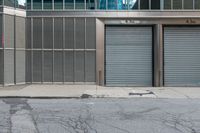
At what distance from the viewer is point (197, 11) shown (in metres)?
22.6

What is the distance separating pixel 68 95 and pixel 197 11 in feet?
32.8

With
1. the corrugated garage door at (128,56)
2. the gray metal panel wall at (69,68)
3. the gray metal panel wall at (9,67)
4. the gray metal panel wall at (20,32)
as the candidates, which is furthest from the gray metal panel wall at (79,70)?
the gray metal panel wall at (9,67)

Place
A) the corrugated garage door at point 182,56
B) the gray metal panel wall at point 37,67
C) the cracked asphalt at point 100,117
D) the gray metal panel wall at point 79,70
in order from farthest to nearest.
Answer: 1. the corrugated garage door at point 182,56
2. the gray metal panel wall at point 37,67
3. the gray metal panel wall at point 79,70
4. the cracked asphalt at point 100,117

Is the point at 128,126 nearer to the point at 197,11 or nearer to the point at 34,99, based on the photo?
the point at 34,99

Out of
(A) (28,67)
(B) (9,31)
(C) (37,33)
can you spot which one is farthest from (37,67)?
(B) (9,31)

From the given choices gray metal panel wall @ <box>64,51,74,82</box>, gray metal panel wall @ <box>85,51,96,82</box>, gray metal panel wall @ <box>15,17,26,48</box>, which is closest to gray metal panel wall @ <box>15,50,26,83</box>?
gray metal panel wall @ <box>15,17,26,48</box>

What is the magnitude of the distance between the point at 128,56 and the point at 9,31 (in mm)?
7103

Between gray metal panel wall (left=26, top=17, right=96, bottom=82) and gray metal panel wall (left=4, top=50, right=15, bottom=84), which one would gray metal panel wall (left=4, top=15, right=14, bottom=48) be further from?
gray metal panel wall (left=26, top=17, right=96, bottom=82)

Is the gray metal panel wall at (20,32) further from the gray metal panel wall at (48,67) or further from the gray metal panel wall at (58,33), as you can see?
the gray metal panel wall at (58,33)

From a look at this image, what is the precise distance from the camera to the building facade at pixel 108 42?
22.5 meters

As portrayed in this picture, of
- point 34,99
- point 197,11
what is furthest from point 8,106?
point 197,11

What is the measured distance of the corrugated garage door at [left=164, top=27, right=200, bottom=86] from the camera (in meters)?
22.9

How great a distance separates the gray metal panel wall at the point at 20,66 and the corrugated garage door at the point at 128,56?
4.93 metres

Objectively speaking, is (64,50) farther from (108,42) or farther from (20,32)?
(20,32)
